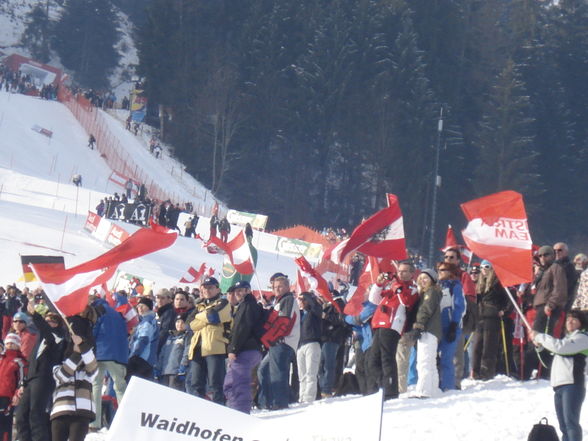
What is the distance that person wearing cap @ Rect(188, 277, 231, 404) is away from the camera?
10.5 metres

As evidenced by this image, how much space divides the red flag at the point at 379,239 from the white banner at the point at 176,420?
584cm

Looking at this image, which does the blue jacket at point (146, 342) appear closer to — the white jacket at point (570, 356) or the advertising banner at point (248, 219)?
the white jacket at point (570, 356)

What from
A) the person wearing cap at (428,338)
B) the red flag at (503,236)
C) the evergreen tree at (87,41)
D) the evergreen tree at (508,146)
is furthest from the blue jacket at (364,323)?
the evergreen tree at (87,41)

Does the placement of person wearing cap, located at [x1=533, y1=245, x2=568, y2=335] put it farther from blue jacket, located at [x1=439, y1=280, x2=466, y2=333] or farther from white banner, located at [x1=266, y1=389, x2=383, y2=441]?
white banner, located at [x1=266, y1=389, x2=383, y2=441]

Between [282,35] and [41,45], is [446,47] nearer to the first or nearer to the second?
Answer: [282,35]

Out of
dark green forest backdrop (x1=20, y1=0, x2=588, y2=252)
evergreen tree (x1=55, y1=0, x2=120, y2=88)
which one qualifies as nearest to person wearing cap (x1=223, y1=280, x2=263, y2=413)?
dark green forest backdrop (x1=20, y1=0, x2=588, y2=252)

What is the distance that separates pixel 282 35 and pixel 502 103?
11363mm

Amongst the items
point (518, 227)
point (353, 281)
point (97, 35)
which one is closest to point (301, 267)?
point (518, 227)

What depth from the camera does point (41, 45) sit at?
77.6 metres

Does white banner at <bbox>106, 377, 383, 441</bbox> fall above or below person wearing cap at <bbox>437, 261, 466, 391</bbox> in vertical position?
below

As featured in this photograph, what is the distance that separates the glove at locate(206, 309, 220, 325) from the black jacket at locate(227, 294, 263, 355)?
20 cm

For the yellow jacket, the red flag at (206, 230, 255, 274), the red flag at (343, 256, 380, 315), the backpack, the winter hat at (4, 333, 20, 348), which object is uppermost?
the red flag at (206, 230, 255, 274)

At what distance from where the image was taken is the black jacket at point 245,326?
1020 centimetres

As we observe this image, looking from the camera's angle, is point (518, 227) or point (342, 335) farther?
point (342, 335)
